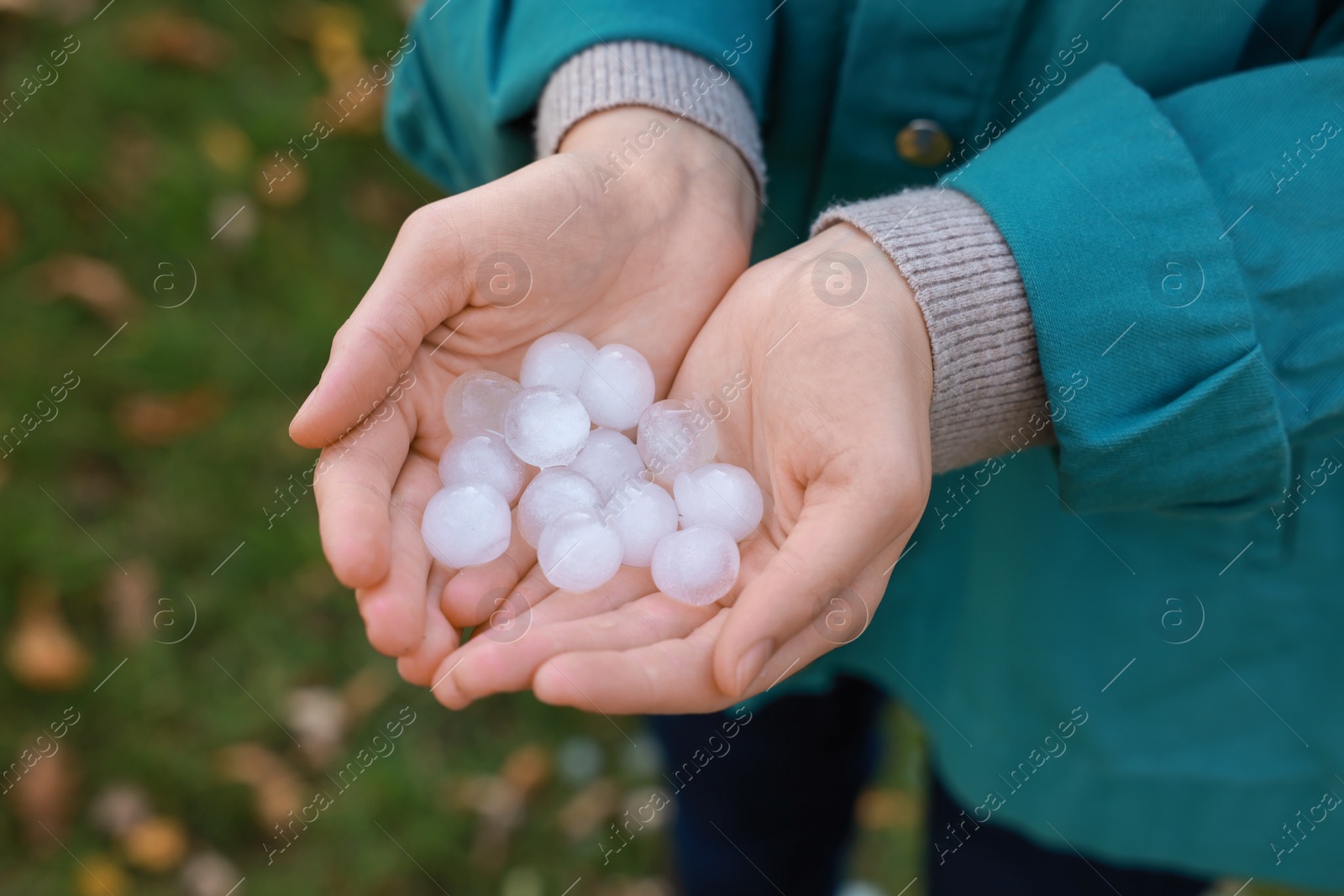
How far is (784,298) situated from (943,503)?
606 millimetres

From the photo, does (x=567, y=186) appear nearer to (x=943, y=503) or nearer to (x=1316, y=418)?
(x=943, y=503)

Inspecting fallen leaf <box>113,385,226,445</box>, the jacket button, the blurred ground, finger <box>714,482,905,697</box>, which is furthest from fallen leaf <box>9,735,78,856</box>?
the jacket button

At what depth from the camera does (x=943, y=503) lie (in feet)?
5.77

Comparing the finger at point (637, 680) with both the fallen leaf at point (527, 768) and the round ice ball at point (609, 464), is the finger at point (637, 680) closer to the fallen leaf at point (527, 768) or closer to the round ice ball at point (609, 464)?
the round ice ball at point (609, 464)

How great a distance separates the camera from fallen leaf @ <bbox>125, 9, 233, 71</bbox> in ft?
10.5

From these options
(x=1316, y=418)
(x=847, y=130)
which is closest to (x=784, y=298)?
(x=847, y=130)

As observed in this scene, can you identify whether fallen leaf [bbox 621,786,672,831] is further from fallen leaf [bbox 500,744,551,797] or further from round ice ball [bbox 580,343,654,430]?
round ice ball [bbox 580,343,654,430]

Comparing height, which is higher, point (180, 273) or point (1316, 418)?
point (180, 273)

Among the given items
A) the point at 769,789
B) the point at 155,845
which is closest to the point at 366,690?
the point at 155,845

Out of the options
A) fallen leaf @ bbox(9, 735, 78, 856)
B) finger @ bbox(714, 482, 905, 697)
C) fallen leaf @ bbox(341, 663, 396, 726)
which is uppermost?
finger @ bbox(714, 482, 905, 697)

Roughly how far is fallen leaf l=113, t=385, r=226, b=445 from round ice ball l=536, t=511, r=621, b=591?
1.86 metres

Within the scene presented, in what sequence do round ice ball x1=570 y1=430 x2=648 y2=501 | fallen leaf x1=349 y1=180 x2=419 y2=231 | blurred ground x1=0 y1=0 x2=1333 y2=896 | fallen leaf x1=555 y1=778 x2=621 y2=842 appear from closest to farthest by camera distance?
1. round ice ball x1=570 y1=430 x2=648 y2=501
2. blurred ground x1=0 y1=0 x2=1333 y2=896
3. fallen leaf x1=555 y1=778 x2=621 y2=842
4. fallen leaf x1=349 y1=180 x2=419 y2=231

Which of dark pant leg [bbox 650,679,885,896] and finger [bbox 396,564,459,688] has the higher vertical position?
finger [bbox 396,564,459,688]

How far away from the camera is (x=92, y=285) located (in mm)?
2910
